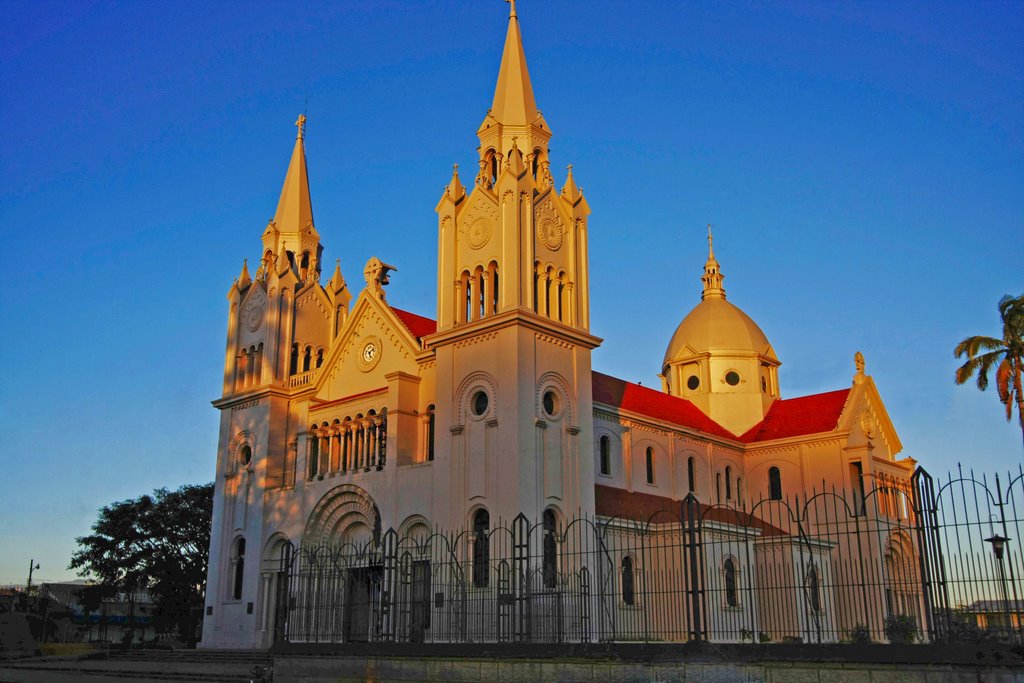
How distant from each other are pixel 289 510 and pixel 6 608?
18.9 meters

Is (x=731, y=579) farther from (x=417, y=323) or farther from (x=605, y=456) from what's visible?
(x=417, y=323)

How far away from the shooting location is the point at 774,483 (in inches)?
2008

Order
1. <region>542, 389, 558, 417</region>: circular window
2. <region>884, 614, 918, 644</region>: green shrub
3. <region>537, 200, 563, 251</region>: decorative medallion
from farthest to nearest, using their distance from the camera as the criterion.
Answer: <region>537, 200, 563, 251</region>: decorative medallion, <region>542, 389, 558, 417</region>: circular window, <region>884, 614, 918, 644</region>: green shrub

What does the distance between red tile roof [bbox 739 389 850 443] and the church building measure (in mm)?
167

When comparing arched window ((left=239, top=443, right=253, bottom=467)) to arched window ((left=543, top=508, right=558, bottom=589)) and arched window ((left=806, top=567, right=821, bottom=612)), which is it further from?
arched window ((left=806, top=567, right=821, bottom=612))

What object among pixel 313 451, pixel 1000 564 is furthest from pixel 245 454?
pixel 1000 564

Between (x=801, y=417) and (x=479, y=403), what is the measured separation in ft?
78.3

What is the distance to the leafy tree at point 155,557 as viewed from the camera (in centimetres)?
5500

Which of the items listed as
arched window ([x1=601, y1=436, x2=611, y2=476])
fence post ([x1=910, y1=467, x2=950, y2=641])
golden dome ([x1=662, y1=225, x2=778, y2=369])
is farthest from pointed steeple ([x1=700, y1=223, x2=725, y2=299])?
fence post ([x1=910, y1=467, x2=950, y2=641])

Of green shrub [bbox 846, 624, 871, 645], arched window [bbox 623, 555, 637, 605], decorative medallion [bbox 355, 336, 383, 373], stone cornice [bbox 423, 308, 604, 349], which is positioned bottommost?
green shrub [bbox 846, 624, 871, 645]

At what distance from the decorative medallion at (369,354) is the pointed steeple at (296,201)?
10105 millimetres

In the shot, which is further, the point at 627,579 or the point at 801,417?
the point at 801,417

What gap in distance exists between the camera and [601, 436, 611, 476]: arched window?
41.5 meters

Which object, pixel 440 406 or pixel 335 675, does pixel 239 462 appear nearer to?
pixel 440 406
